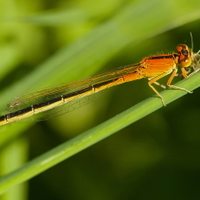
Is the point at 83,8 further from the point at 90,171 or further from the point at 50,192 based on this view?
the point at 50,192

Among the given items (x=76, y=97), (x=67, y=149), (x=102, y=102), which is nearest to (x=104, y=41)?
(x=76, y=97)

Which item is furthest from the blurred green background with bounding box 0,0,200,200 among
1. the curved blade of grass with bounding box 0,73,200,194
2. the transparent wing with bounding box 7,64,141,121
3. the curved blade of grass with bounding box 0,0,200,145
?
the curved blade of grass with bounding box 0,73,200,194

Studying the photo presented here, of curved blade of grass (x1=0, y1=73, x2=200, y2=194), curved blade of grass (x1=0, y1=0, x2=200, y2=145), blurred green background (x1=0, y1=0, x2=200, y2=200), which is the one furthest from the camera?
blurred green background (x1=0, y1=0, x2=200, y2=200)

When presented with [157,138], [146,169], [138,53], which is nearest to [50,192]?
[146,169]

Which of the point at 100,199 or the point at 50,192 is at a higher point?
the point at 50,192

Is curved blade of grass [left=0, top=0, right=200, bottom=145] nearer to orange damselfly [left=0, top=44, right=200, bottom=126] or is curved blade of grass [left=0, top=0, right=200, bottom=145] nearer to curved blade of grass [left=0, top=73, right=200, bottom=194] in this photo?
orange damselfly [left=0, top=44, right=200, bottom=126]
